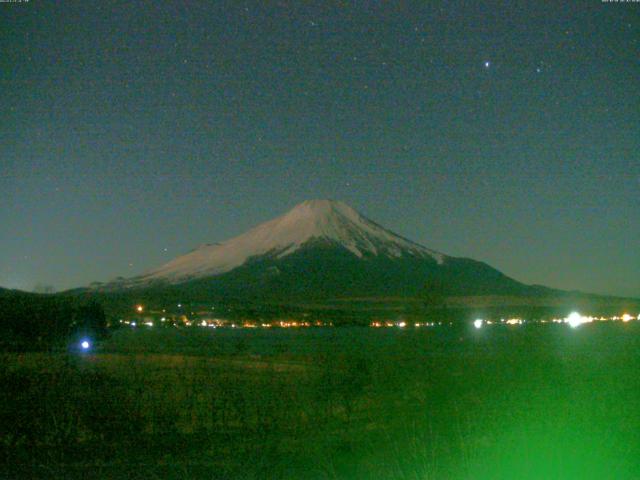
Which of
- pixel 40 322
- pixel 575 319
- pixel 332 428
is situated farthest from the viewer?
pixel 575 319

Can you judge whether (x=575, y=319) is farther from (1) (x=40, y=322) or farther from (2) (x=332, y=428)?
(2) (x=332, y=428)

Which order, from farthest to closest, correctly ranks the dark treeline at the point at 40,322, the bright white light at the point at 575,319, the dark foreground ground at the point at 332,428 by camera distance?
the bright white light at the point at 575,319
the dark treeline at the point at 40,322
the dark foreground ground at the point at 332,428

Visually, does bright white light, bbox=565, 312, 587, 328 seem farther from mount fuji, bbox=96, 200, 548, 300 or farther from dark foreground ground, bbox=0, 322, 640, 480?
dark foreground ground, bbox=0, 322, 640, 480

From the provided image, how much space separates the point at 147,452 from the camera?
31.8 feet

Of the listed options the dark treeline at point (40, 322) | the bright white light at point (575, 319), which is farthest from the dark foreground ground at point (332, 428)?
the bright white light at point (575, 319)

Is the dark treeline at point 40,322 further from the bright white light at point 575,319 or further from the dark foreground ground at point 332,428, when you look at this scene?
the bright white light at point 575,319

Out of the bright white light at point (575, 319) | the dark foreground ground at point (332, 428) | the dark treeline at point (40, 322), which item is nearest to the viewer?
the dark foreground ground at point (332, 428)

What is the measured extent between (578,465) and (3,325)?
29170 mm

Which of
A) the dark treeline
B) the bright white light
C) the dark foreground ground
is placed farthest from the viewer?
the bright white light

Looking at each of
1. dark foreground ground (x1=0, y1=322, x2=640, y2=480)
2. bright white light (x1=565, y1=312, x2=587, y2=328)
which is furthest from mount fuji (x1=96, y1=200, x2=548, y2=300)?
dark foreground ground (x1=0, y1=322, x2=640, y2=480)

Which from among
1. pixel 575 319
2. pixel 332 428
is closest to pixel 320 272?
pixel 575 319

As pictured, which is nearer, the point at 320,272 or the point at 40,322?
the point at 40,322

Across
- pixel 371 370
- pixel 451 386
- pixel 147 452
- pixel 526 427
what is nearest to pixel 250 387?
pixel 371 370

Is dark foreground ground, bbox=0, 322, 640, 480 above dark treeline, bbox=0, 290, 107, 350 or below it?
below
